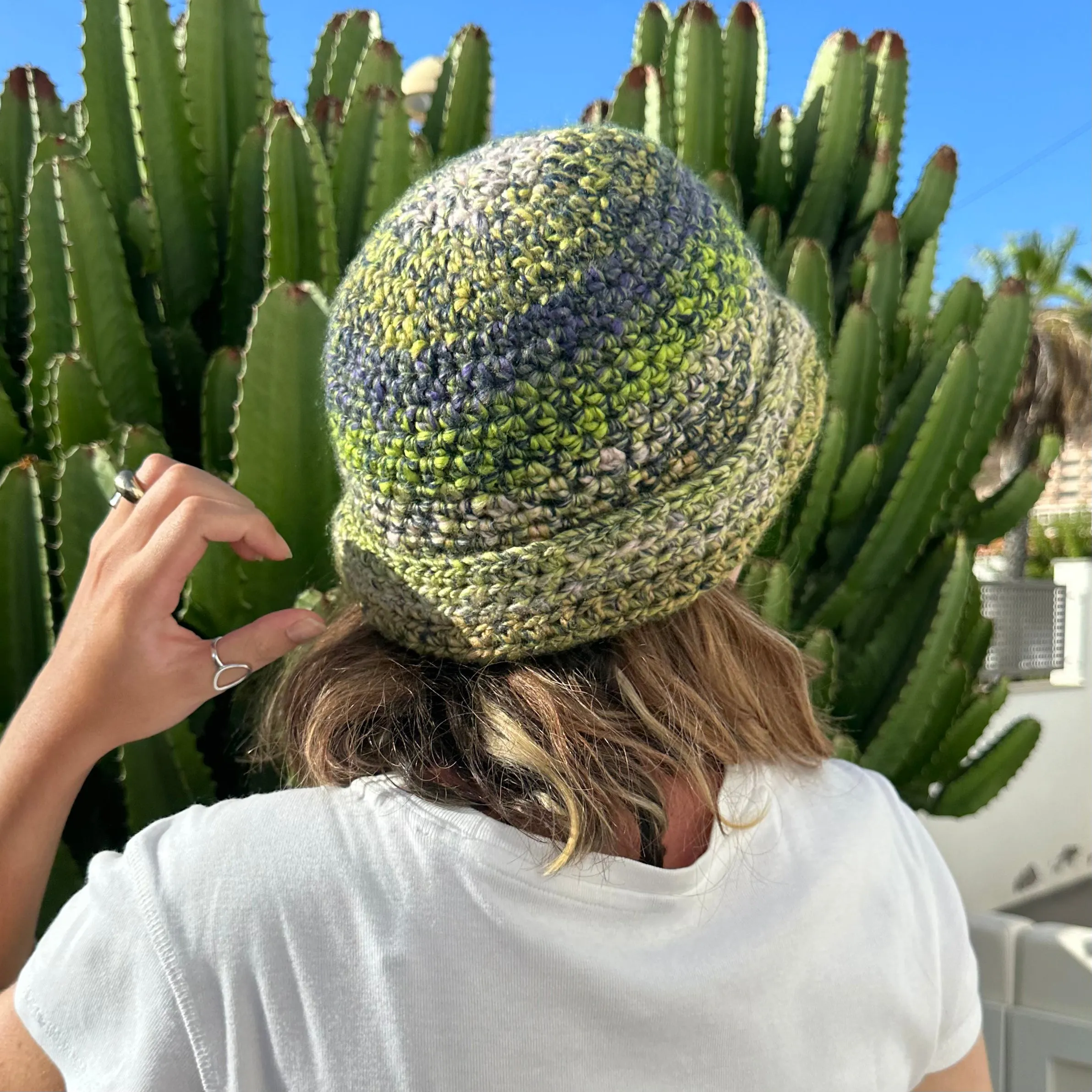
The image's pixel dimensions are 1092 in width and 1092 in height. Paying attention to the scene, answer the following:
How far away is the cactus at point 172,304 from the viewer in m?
1.71

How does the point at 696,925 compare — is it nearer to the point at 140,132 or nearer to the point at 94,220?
the point at 94,220

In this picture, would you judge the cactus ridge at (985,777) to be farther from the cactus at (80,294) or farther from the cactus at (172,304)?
the cactus at (80,294)

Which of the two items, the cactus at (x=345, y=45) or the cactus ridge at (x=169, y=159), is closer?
the cactus ridge at (x=169, y=159)

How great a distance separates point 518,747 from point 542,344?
364 millimetres

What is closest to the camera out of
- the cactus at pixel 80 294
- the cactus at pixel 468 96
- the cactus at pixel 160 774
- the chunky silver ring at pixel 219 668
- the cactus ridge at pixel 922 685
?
the chunky silver ring at pixel 219 668

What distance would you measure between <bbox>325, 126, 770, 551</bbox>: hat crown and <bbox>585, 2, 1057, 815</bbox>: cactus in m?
1.44

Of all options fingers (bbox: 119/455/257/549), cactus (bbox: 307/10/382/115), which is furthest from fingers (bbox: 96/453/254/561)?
cactus (bbox: 307/10/382/115)

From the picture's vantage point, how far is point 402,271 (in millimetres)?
955

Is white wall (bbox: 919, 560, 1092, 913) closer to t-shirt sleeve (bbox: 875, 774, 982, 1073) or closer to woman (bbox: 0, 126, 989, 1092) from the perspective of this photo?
t-shirt sleeve (bbox: 875, 774, 982, 1073)

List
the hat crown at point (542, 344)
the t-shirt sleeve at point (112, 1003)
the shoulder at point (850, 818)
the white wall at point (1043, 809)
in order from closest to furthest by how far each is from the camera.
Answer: the t-shirt sleeve at point (112, 1003), the hat crown at point (542, 344), the shoulder at point (850, 818), the white wall at point (1043, 809)

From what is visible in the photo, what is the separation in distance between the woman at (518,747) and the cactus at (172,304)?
59 centimetres

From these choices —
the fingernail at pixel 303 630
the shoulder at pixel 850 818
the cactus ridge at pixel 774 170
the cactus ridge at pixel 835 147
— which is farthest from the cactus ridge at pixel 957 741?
the fingernail at pixel 303 630

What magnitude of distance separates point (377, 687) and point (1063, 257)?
21.1 metres

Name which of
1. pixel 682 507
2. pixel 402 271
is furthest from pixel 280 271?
pixel 682 507
